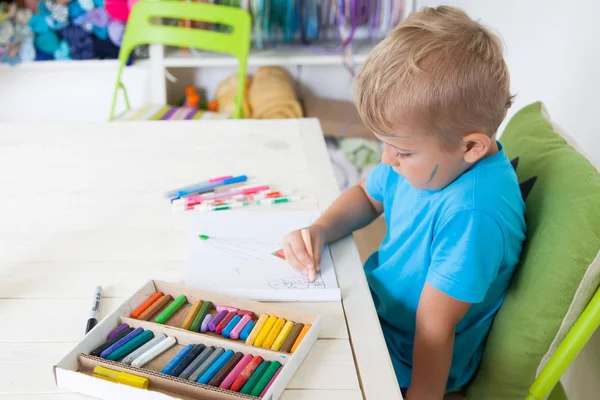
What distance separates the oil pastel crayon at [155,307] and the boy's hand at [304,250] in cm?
19

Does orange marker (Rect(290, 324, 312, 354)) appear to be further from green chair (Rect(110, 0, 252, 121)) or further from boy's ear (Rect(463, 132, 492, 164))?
green chair (Rect(110, 0, 252, 121))

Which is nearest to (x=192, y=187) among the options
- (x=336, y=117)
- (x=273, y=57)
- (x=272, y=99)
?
(x=272, y=99)

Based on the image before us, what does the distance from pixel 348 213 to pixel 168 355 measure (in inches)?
17.0

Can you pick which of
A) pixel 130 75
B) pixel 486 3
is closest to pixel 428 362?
pixel 486 3

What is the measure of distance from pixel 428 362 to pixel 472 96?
1.25 feet

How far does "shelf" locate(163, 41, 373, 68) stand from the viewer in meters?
2.35

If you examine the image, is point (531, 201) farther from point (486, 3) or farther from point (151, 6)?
point (151, 6)

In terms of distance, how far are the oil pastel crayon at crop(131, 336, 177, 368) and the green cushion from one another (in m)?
0.49

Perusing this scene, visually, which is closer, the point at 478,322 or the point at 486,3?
the point at 478,322

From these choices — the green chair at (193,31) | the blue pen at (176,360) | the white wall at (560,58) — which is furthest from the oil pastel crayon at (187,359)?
the green chair at (193,31)

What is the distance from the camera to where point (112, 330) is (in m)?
0.70

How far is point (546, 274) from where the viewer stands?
0.83m

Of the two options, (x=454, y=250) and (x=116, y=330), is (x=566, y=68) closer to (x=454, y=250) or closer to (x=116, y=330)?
(x=454, y=250)

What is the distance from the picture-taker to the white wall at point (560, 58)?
45.6 inches
